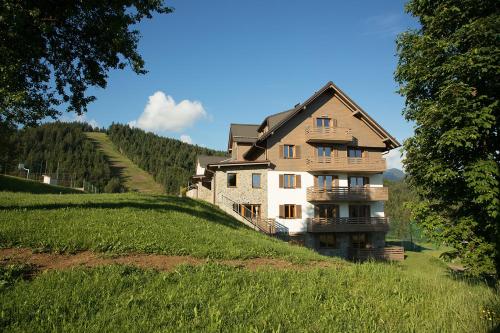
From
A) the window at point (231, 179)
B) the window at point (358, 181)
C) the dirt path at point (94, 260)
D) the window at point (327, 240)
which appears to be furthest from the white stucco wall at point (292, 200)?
the dirt path at point (94, 260)

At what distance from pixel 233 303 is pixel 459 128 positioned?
1270 centimetres

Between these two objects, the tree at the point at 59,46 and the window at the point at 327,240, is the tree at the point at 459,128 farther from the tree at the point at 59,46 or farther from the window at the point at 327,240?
the window at the point at 327,240

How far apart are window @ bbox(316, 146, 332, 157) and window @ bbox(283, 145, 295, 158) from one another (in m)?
2.76

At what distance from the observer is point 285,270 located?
10211mm

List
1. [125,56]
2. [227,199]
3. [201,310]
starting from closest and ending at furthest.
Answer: [201,310] → [125,56] → [227,199]

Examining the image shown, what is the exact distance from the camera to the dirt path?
8.46m

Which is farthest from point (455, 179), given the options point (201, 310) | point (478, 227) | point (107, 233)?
point (107, 233)

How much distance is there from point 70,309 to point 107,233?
18.2 ft

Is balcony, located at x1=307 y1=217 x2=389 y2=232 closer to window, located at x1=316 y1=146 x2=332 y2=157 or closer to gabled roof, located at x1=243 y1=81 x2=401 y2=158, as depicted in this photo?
window, located at x1=316 y1=146 x2=332 y2=157

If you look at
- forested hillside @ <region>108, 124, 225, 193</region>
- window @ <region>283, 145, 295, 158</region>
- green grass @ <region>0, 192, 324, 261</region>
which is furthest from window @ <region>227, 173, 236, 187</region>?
forested hillside @ <region>108, 124, 225, 193</region>

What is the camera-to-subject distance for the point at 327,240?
1350 inches

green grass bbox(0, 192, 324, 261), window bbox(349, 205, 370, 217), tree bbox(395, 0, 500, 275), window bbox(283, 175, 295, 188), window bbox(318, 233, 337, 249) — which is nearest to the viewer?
green grass bbox(0, 192, 324, 261)

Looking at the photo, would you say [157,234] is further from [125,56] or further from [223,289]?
[125,56]

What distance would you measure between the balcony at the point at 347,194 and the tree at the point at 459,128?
1661 cm
